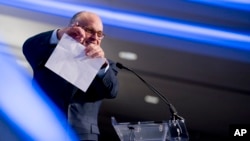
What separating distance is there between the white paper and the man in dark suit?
0.06 feet

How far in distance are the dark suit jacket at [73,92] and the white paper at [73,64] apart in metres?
0.05

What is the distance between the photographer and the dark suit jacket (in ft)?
2.67

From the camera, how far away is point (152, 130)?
797mm

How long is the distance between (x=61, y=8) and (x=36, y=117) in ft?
4.06

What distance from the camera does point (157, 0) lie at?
1.97 m

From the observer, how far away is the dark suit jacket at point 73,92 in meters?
0.81

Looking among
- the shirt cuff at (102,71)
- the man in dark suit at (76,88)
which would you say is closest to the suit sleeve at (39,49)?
the man in dark suit at (76,88)

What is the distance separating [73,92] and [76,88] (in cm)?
1

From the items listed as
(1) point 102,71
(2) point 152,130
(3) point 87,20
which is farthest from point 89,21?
(2) point 152,130

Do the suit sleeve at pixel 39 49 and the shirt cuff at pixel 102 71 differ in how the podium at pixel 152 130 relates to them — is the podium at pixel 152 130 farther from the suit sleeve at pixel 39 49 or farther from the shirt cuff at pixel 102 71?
the suit sleeve at pixel 39 49

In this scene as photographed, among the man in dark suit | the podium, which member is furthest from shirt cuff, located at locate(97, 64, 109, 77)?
the podium

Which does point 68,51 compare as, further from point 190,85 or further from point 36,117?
point 190,85

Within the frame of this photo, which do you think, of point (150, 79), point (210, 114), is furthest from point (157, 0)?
point (210, 114)

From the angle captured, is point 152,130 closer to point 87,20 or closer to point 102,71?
point 102,71
